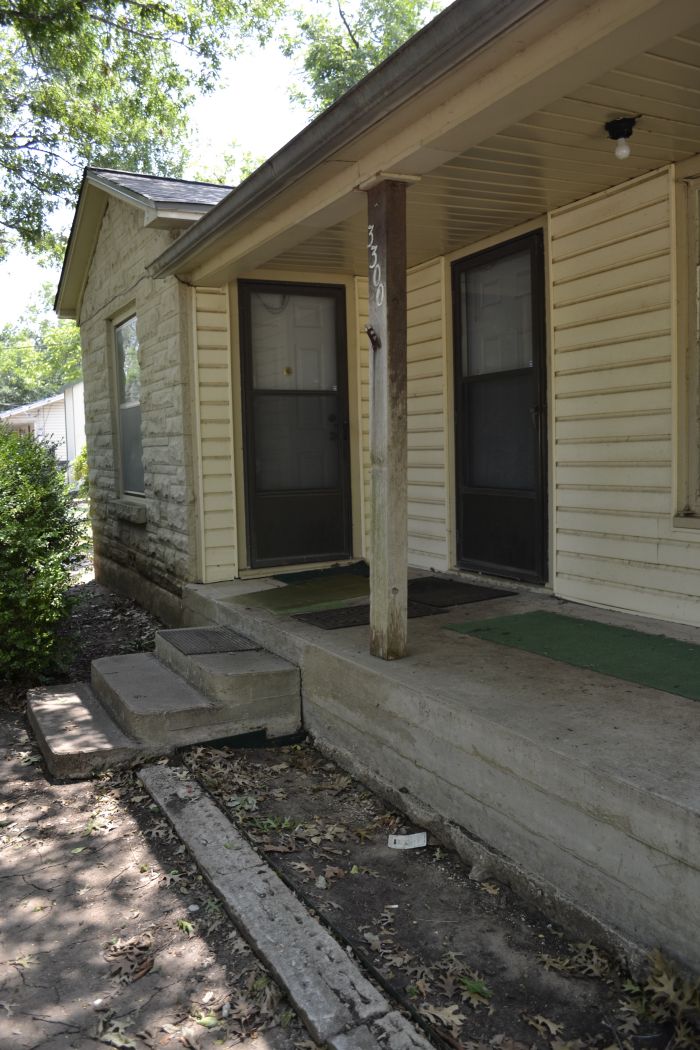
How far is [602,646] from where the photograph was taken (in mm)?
4184

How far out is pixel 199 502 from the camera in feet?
21.4

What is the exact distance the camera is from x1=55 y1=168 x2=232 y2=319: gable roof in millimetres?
6164

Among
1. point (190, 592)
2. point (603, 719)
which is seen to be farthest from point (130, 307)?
point (603, 719)

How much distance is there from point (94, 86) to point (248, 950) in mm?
14544

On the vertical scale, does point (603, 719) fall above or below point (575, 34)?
below

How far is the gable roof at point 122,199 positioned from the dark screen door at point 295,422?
0.77m

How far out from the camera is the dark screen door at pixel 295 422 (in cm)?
675

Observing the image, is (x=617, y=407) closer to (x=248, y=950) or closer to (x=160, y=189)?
(x=248, y=950)

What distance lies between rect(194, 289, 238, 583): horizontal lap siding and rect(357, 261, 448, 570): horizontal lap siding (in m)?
1.19

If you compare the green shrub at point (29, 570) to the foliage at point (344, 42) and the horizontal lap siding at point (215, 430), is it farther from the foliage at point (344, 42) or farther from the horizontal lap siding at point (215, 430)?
the foliage at point (344, 42)

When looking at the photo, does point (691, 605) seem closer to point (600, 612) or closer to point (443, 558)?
point (600, 612)

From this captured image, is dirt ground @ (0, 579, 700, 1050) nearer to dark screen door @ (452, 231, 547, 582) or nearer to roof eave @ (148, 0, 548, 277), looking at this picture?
dark screen door @ (452, 231, 547, 582)

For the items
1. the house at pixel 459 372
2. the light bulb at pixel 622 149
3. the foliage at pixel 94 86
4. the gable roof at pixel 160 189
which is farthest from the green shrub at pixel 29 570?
the foliage at pixel 94 86

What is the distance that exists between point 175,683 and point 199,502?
77.1 inches
